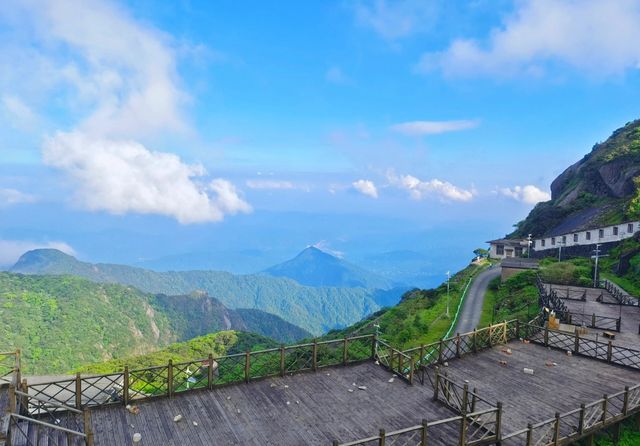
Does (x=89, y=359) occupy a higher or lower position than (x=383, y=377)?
lower

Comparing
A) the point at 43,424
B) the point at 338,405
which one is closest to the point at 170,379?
the point at 43,424

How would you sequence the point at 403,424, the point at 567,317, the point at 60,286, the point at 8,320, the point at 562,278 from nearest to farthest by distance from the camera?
the point at 403,424
the point at 567,317
the point at 562,278
the point at 8,320
the point at 60,286

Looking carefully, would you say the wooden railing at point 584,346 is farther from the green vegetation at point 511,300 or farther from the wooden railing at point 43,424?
the wooden railing at point 43,424

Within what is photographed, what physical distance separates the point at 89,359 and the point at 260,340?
42959mm

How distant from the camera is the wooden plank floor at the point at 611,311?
905 inches

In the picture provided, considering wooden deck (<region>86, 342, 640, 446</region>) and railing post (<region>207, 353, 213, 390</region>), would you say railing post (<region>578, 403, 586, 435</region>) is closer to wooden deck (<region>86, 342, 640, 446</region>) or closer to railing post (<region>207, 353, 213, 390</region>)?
wooden deck (<region>86, 342, 640, 446</region>)

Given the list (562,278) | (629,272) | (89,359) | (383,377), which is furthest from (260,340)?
(383,377)

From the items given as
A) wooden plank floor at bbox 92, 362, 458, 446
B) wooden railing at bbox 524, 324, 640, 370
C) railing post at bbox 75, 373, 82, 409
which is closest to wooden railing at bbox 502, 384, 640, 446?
wooden plank floor at bbox 92, 362, 458, 446

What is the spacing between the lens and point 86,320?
10044 centimetres

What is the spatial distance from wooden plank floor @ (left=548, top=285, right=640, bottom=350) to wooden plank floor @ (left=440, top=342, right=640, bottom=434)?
5.16m

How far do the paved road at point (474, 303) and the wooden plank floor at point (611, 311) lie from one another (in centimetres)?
743

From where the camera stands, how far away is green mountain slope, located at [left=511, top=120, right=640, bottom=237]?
2287 inches

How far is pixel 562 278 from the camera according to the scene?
4025 centimetres

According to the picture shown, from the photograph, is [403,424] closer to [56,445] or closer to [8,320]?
[56,445]
